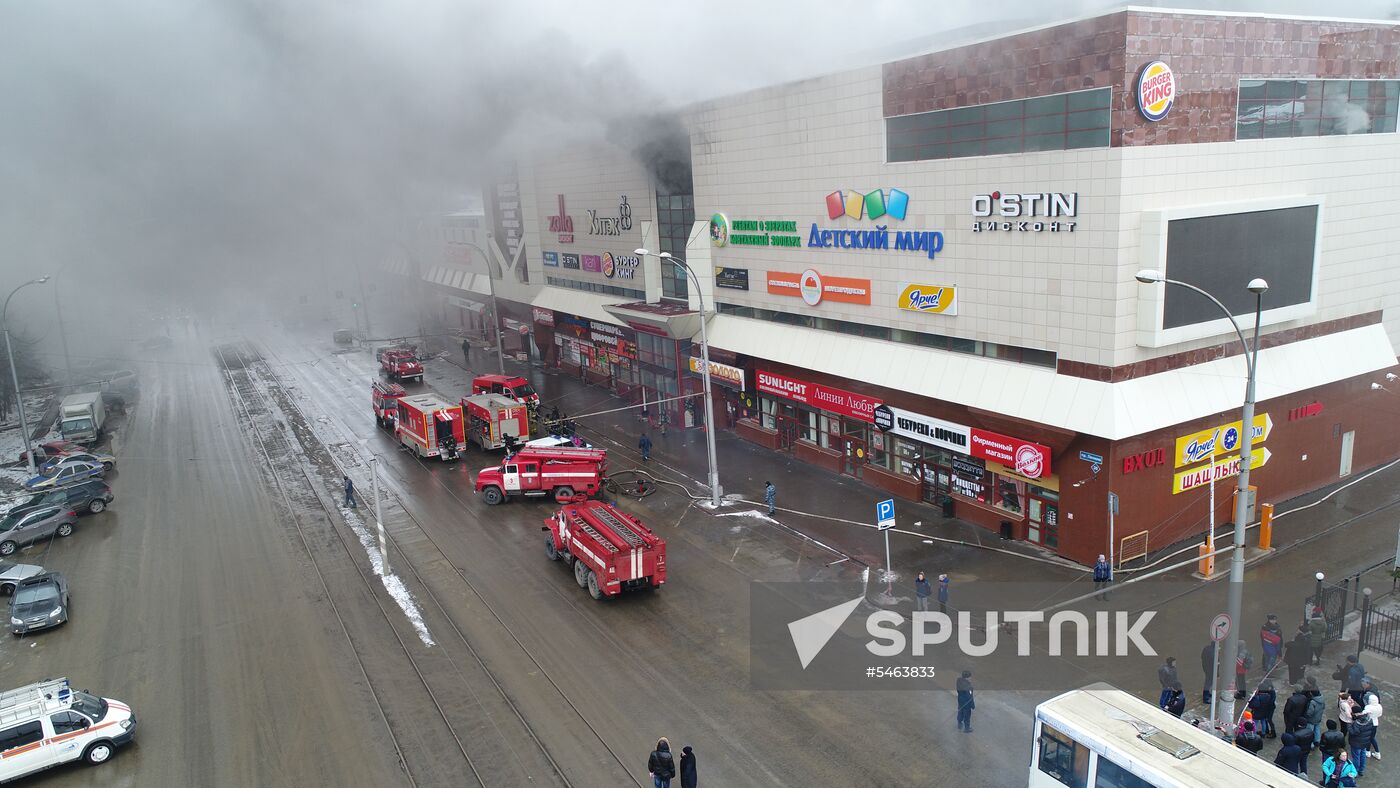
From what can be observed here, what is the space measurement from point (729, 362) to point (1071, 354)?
50.1 feet

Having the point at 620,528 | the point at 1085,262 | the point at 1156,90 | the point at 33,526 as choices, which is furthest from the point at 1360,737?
the point at 33,526

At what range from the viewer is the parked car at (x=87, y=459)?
3397cm

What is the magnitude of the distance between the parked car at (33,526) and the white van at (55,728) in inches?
545

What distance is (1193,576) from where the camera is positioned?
21.1m

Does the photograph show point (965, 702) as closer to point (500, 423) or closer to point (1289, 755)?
point (1289, 755)

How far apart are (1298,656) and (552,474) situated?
818 inches

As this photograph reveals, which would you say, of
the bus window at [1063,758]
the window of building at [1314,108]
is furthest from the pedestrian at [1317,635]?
the window of building at [1314,108]

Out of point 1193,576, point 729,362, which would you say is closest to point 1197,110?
point 1193,576

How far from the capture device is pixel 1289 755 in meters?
13.0

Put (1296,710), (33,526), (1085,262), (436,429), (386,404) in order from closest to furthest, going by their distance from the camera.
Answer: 1. (1296,710)
2. (1085,262)
3. (33,526)
4. (436,429)
5. (386,404)

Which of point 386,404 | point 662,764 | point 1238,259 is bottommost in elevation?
point 662,764

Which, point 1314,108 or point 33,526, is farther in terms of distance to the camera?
point 33,526

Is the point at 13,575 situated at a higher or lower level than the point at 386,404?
lower

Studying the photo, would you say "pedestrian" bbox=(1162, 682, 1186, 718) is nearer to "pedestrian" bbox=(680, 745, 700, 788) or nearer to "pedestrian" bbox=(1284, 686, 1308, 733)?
"pedestrian" bbox=(1284, 686, 1308, 733)
